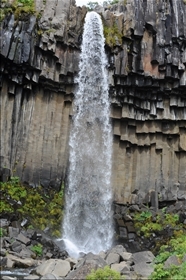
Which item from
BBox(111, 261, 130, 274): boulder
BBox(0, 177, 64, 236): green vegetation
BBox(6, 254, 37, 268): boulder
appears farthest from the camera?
BBox(0, 177, 64, 236): green vegetation

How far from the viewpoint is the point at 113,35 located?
19.5 m

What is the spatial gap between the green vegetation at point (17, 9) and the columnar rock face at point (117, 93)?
0.94 feet

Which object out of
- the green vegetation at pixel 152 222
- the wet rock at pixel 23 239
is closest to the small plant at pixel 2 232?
the wet rock at pixel 23 239

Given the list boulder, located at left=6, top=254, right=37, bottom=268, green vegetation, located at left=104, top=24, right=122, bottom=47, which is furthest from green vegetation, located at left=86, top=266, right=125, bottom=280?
green vegetation, located at left=104, top=24, right=122, bottom=47

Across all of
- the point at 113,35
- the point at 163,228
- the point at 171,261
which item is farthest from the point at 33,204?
the point at 113,35

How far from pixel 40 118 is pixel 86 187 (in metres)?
3.91

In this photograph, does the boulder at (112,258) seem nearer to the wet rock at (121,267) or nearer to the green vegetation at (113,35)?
the wet rock at (121,267)

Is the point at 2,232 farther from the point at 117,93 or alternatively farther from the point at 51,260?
the point at 117,93

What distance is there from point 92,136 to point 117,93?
245 centimetres

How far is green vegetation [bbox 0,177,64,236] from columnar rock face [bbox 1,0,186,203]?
68cm

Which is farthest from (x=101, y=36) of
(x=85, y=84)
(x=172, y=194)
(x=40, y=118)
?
(x=172, y=194)

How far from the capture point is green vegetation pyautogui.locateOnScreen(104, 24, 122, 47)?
19344mm

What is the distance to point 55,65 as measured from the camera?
1844 cm

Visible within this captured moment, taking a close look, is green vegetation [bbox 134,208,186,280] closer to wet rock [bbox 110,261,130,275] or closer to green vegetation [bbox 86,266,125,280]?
wet rock [bbox 110,261,130,275]
